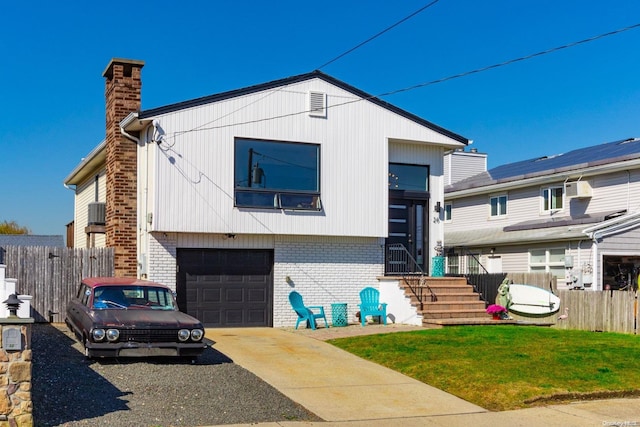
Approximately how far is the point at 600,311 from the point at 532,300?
1.82m

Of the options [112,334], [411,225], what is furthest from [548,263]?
[112,334]

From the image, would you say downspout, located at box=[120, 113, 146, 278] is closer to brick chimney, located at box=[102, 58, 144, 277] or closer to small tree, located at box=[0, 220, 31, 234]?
brick chimney, located at box=[102, 58, 144, 277]

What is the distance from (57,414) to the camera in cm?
853

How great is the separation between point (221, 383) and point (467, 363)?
164 inches

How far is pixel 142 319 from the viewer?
12.1 metres

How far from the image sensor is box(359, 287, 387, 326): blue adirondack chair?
18609mm

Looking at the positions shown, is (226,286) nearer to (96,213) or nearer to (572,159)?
(96,213)

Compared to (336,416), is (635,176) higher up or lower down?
higher up

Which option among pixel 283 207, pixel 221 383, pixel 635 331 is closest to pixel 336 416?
pixel 221 383

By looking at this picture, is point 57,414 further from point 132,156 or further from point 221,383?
point 132,156

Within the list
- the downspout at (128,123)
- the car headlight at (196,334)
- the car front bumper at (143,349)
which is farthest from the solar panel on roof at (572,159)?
the car front bumper at (143,349)

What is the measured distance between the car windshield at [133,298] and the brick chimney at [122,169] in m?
4.77

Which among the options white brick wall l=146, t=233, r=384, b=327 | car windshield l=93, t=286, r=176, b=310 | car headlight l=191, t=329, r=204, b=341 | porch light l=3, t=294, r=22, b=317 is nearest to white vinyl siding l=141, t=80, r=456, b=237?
white brick wall l=146, t=233, r=384, b=327

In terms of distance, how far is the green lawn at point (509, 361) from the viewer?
10797 millimetres
